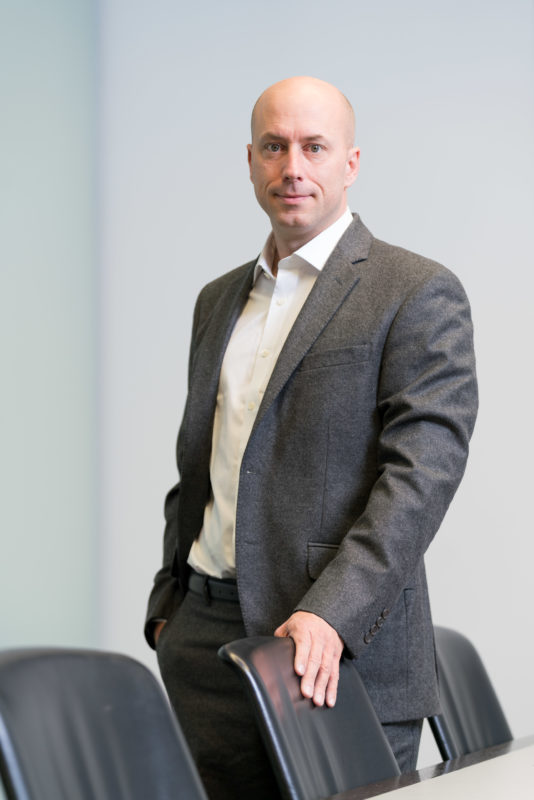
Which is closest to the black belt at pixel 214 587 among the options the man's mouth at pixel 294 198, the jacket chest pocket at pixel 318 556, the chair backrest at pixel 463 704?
the jacket chest pocket at pixel 318 556

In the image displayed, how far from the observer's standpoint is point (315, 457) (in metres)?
2.02

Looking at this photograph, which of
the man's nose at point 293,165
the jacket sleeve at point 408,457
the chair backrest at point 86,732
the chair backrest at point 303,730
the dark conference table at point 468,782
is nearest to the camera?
the chair backrest at point 86,732

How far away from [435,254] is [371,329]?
231cm

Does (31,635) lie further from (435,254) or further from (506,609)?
(435,254)

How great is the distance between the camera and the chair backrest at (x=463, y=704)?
7.74ft

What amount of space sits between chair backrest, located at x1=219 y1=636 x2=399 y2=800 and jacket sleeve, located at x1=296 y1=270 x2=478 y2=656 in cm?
14

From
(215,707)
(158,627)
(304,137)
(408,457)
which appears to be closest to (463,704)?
(215,707)

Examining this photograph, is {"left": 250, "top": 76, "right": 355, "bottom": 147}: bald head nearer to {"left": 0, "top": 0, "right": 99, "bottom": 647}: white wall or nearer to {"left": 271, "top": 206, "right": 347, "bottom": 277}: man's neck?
{"left": 271, "top": 206, "right": 347, "bottom": 277}: man's neck

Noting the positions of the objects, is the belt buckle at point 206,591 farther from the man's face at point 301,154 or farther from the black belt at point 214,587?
the man's face at point 301,154

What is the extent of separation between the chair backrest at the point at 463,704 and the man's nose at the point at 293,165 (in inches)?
43.2

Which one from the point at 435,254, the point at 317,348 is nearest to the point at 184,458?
the point at 317,348

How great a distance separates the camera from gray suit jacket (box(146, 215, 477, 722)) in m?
1.89

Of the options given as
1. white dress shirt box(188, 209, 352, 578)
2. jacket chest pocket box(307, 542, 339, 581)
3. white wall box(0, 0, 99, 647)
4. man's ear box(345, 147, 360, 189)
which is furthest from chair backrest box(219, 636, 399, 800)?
white wall box(0, 0, 99, 647)

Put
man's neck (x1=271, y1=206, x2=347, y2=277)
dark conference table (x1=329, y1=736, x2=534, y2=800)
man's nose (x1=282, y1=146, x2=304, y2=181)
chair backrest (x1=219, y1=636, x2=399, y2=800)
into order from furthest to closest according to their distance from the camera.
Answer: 1. man's neck (x1=271, y1=206, x2=347, y2=277)
2. man's nose (x1=282, y1=146, x2=304, y2=181)
3. chair backrest (x1=219, y1=636, x2=399, y2=800)
4. dark conference table (x1=329, y1=736, x2=534, y2=800)
